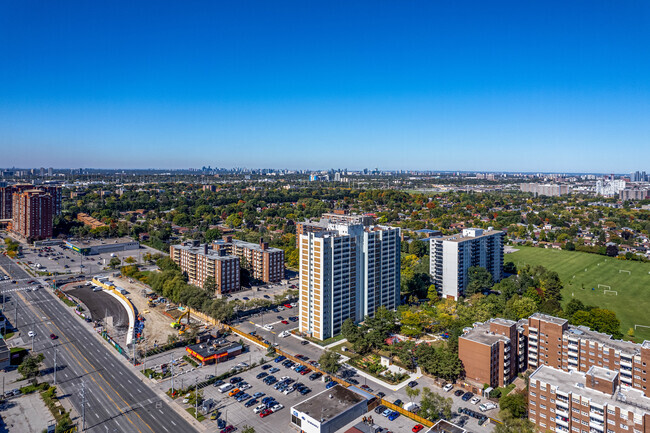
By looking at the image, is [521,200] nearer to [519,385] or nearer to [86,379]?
[519,385]

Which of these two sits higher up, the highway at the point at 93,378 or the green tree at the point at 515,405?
the green tree at the point at 515,405

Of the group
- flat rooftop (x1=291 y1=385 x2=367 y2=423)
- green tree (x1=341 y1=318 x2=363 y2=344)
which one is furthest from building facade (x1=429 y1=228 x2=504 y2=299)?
flat rooftop (x1=291 y1=385 x2=367 y2=423)

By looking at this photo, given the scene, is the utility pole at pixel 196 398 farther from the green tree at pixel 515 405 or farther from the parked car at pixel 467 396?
the green tree at pixel 515 405

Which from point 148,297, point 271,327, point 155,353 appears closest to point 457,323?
point 271,327

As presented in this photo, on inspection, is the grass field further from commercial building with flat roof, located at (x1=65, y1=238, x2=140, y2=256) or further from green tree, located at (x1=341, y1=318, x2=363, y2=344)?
commercial building with flat roof, located at (x1=65, y1=238, x2=140, y2=256)

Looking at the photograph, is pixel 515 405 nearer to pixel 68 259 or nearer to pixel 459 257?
pixel 459 257

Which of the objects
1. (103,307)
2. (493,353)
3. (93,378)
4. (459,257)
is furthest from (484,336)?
(103,307)

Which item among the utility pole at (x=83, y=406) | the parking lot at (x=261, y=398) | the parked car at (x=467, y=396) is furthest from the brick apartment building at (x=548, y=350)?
the utility pole at (x=83, y=406)

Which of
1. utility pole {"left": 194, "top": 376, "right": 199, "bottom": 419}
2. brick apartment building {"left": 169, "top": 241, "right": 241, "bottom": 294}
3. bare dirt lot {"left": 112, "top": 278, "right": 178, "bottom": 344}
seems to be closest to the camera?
utility pole {"left": 194, "top": 376, "right": 199, "bottom": 419}
